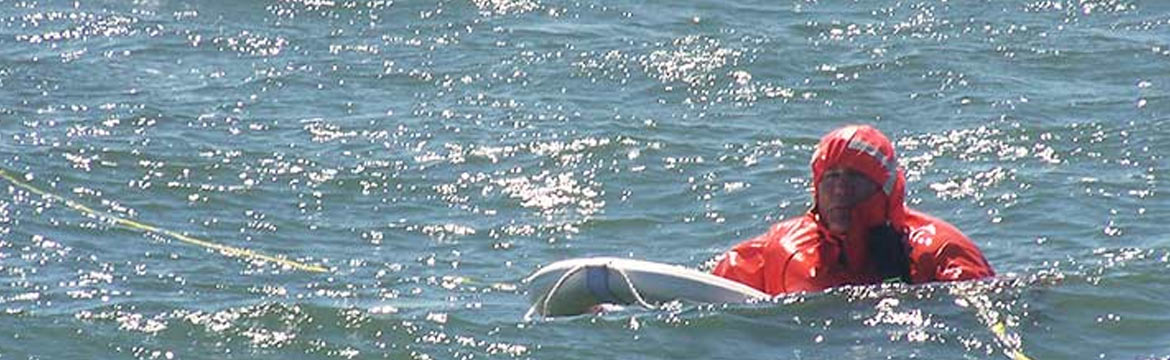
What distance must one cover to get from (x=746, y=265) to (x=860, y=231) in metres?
0.60

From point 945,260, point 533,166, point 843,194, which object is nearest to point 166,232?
point 533,166

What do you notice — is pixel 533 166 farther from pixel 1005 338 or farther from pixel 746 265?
pixel 1005 338

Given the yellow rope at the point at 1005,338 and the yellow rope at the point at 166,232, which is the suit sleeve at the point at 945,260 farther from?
the yellow rope at the point at 166,232

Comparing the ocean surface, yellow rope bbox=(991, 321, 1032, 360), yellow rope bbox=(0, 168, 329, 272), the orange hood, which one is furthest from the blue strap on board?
yellow rope bbox=(0, 168, 329, 272)

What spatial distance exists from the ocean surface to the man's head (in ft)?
1.02

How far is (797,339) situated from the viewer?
9.59 m

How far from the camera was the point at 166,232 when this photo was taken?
502 inches

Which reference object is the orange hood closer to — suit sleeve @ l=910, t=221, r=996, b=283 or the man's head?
the man's head

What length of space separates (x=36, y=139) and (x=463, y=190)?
2567 millimetres

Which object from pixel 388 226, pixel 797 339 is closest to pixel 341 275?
pixel 388 226

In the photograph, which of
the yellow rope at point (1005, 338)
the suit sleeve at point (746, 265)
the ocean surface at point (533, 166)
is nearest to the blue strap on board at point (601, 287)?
the ocean surface at point (533, 166)

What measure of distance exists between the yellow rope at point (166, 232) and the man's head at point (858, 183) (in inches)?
108

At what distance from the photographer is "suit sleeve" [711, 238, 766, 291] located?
1060 cm

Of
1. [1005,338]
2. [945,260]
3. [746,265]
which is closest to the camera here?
[1005,338]
